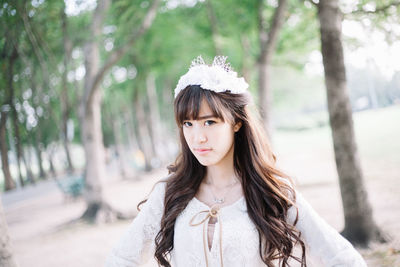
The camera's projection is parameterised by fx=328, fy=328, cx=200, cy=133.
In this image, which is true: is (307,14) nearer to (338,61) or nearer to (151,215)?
(338,61)

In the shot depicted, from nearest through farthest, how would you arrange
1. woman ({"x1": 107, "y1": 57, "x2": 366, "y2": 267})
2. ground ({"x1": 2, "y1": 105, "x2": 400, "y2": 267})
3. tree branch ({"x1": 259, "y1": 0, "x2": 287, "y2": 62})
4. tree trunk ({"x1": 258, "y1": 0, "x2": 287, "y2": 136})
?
woman ({"x1": 107, "y1": 57, "x2": 366, "y2": 267}) < ground ({"x1": 2, "y1": 105, "x2": 400, "y2": 267}) < tree branch ({"x1": 259, "y1": 0, "x2": 287, "y2": 62}) < tree trunk ({"x1": 258, "y1": 0, "x2": 287, "y2": 136})

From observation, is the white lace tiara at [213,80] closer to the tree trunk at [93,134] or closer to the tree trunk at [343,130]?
the tree trunk at [343,130]

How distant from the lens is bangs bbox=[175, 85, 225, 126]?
189 cm

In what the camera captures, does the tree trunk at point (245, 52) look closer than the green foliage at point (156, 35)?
No

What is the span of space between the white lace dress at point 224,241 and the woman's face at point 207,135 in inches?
12.9

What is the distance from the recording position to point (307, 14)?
834cm

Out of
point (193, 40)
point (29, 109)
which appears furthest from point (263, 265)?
point (29, 109)

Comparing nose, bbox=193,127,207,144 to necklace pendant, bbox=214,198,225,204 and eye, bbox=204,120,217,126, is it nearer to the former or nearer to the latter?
eye, bbox=204,120,217,126

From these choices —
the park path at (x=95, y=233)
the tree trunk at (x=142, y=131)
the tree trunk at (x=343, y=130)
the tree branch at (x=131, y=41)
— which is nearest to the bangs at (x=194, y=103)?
the tree trunk at (x=343, y=130)

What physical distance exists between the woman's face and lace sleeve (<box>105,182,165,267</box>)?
44cm

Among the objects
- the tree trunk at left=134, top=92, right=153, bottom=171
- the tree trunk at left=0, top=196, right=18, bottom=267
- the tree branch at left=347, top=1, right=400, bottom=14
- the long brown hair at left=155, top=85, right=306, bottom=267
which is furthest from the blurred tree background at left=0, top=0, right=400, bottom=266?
the tree trunk at left=0, top=196, right=18, bottom=267

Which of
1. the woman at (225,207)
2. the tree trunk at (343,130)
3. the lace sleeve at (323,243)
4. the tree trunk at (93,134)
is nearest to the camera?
the lace sleeve at (323,243)

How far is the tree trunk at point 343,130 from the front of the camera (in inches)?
172

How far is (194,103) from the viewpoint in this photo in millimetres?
1899
